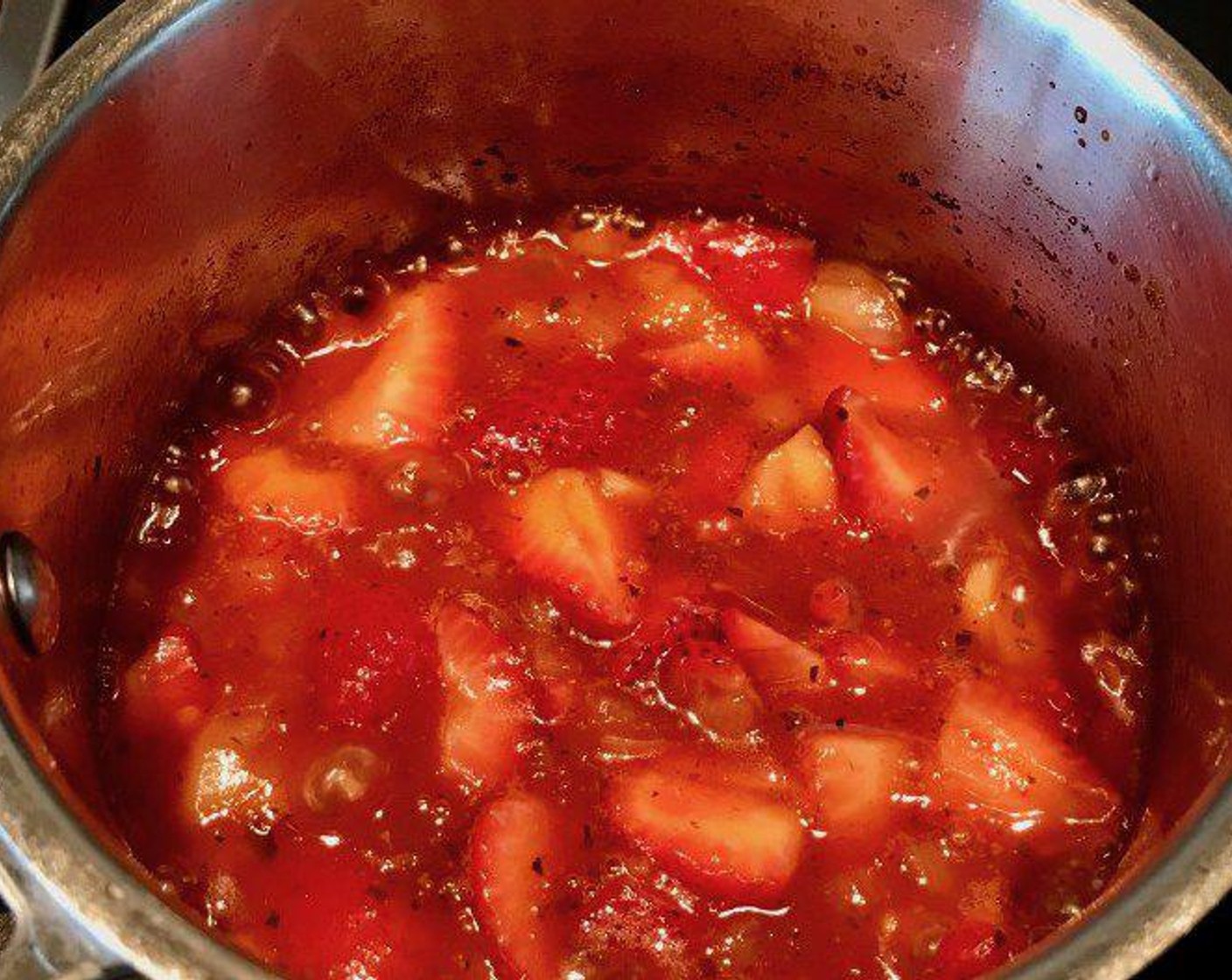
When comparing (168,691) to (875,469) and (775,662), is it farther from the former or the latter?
(875,469)

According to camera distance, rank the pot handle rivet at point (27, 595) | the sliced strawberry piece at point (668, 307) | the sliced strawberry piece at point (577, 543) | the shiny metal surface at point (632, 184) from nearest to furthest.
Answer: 1. the pot handle rivet at point (27, 595)
2. the shiny metal surface at point (632, 184)
3. the sliced strawberry piece at point (577, 543)
4. the sliced strawberry piece at point (668, 307)

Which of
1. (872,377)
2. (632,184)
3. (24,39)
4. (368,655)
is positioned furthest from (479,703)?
(24,39)

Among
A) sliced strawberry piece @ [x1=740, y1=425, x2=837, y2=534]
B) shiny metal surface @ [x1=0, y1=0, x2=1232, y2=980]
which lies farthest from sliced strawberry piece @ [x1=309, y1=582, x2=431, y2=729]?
sliced strawberry piece @ [x1=740, y1=425, x2=837, y2=534]

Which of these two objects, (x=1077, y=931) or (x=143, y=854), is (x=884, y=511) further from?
(x=143, y=854)

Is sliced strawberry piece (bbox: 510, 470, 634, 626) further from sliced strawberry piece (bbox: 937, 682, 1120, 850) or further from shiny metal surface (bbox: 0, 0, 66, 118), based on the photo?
shiny metal surface (bbox: 0, 0, 66, 118)

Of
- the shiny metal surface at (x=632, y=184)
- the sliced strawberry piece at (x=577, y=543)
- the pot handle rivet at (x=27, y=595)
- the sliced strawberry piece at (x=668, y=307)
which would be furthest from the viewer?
the sliced strawberry piece at (x=668, y=307)

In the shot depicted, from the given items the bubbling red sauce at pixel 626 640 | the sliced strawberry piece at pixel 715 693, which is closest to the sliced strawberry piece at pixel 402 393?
the bubbling red sauce at pixel 626 640

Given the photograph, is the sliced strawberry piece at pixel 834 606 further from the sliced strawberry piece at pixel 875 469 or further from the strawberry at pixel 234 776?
the strawberry at pixel 234 776
